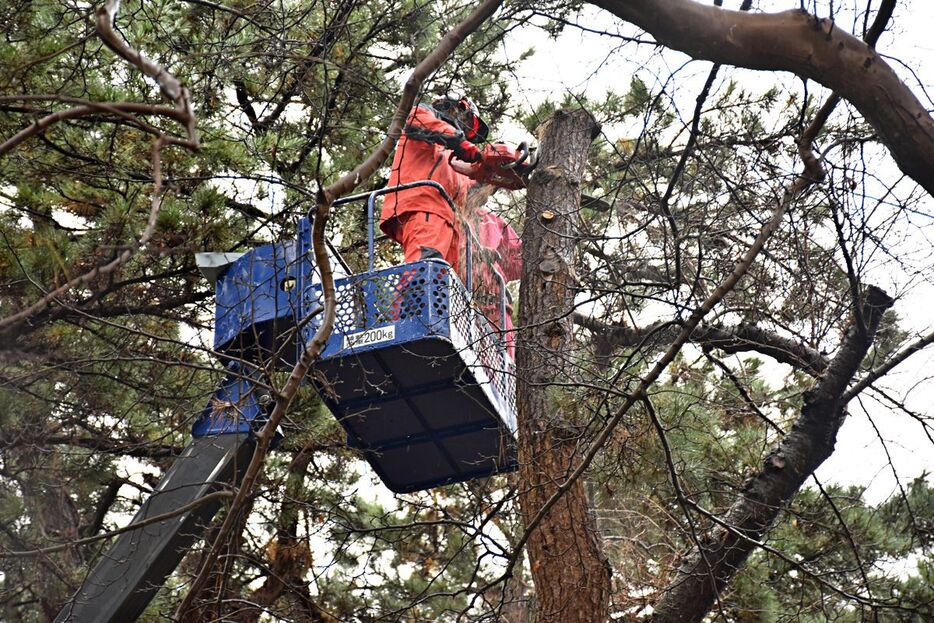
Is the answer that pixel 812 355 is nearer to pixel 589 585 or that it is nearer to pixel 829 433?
pixel 829 433

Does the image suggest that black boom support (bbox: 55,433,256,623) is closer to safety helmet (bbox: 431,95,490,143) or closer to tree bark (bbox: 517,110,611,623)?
tree bark (bbox: 517,110,611,623)

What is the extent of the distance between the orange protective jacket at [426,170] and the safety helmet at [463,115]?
0.20 ft

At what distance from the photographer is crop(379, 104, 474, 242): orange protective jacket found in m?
5.60

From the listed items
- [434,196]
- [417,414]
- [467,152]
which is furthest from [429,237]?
[417,414]

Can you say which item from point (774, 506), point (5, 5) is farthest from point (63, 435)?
point (774, 506)

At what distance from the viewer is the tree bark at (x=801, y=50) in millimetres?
3502

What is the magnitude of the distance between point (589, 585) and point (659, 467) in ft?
2.46

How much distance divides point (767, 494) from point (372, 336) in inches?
74.7

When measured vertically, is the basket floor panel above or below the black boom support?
above

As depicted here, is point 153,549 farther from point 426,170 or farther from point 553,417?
point 426,170

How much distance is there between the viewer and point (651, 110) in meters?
3.82

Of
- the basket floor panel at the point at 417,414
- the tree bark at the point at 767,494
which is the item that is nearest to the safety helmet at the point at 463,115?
the basket floor panel at the point at 417,414

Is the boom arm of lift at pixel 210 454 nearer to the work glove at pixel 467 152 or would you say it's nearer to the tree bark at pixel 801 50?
the work glove at pixel 467 152

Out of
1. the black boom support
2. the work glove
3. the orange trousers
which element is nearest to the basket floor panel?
the black boom support
